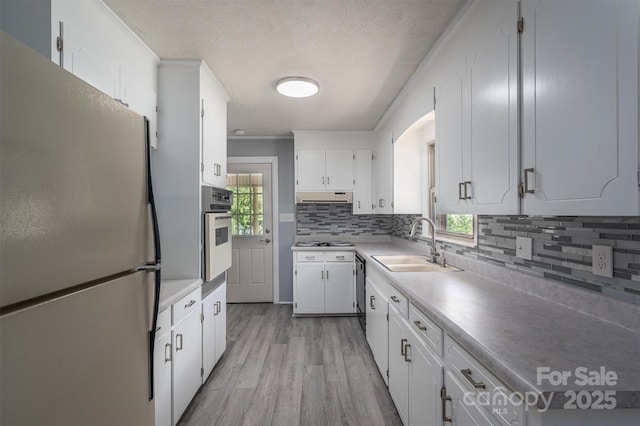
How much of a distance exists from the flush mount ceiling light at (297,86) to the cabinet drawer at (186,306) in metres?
1.69

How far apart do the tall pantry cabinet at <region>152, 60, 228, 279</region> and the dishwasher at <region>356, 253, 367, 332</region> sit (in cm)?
178

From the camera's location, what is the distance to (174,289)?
5.85 feet

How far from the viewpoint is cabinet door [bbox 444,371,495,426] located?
2.97ft

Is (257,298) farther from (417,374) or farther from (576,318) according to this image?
(576,318)

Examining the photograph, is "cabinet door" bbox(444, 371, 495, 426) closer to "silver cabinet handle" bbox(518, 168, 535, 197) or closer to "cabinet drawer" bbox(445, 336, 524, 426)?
"cabinet drawer" bbox(445, 336, 524, 426)

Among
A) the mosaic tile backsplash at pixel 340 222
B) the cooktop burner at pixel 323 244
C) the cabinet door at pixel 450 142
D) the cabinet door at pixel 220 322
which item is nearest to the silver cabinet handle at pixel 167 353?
the cabinet door at pixel 220 322

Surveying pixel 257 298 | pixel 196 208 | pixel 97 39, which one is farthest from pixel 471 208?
pixel 257 298

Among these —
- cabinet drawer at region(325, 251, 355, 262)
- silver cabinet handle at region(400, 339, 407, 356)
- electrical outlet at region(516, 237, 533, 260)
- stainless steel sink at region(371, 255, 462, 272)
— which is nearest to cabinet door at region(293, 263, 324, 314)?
cabinet drawer at region(325, 251, 355, 262)

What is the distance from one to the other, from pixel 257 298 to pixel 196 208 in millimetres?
2443

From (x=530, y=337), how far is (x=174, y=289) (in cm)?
179

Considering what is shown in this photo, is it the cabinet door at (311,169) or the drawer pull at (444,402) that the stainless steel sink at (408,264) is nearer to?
the drawer pull at (444,402)

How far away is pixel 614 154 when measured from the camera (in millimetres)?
763

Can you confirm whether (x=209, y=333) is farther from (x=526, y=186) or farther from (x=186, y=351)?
(x=526, y=186)

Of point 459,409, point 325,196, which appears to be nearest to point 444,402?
point 459,409
